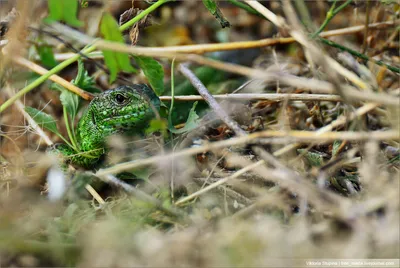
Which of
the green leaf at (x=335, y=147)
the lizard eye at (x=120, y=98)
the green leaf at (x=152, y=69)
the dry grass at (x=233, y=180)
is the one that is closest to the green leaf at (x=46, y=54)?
the dry grass at (x=233, y=180)

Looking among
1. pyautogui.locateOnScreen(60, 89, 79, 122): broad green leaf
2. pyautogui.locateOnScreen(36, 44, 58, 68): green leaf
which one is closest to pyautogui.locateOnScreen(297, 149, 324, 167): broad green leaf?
pyautogui.locateOnScreen(60, 89, 79, 122): broad green leaf

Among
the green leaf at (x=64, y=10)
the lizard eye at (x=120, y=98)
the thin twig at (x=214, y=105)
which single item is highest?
the green leaf at (x=64, y=10)

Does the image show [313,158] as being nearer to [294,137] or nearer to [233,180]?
[233,180]

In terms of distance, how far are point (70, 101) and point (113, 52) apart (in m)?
1.04

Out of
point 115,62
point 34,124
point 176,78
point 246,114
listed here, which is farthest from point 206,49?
point 115,62

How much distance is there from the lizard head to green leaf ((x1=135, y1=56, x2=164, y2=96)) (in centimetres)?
10

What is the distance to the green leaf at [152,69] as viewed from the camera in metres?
2.38

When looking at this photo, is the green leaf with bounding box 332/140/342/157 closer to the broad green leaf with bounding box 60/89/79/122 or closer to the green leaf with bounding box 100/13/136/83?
the green leaf with bounding box 100/13/136/83

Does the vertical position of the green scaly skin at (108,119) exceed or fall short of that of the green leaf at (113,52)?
it falls short

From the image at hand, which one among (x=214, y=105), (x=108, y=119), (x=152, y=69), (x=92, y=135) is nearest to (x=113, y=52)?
(x=152, y=69)

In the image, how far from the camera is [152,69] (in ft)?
7.96

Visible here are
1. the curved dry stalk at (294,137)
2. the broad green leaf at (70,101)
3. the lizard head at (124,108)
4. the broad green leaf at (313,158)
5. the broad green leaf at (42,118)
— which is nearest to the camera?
the curved dry stalk at (294,137)

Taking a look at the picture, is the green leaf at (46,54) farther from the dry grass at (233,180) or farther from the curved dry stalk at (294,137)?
the curved dry stalk at (294,137)

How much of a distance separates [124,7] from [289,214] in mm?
3308
